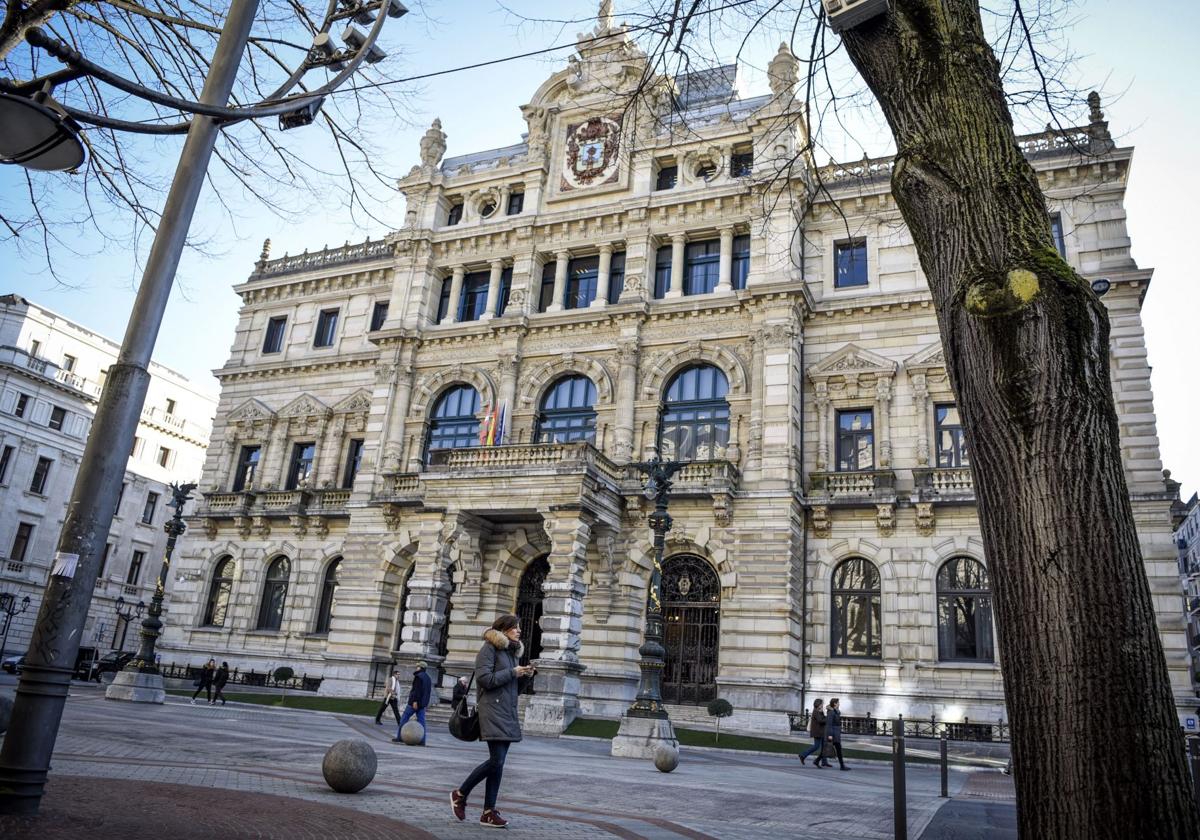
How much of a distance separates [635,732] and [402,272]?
23.2 metres

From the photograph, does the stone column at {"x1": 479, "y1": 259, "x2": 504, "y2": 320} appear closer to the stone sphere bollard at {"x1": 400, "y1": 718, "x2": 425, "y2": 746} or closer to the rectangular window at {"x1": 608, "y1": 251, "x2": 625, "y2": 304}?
the rectangular window at {"x1": 608, "y1": 251, "x2": 625, "y2": 304}

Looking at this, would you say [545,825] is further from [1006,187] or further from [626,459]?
[626,459]

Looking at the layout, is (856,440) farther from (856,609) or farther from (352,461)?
(352,461)

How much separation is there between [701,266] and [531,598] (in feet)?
43.7

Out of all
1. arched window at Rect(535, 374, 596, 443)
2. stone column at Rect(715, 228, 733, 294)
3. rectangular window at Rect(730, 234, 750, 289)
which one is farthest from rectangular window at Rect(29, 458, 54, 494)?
rectangular window at Rect(730, 234, 750, 289)

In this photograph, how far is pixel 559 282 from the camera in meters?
31.8

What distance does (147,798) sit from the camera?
682 cm

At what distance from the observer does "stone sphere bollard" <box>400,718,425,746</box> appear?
15898mm

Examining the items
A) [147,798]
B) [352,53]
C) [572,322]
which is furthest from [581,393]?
[147,798]

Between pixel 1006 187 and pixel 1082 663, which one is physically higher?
pixel 1006 187

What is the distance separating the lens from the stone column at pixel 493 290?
32.6m

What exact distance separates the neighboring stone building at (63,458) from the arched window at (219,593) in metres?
11.8

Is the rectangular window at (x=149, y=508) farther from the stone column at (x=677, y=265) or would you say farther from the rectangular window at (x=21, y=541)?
the stone column at (x=677, y=265)

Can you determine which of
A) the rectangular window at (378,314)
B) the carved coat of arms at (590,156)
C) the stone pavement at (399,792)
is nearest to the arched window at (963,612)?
the stone pavement at (399,792)
